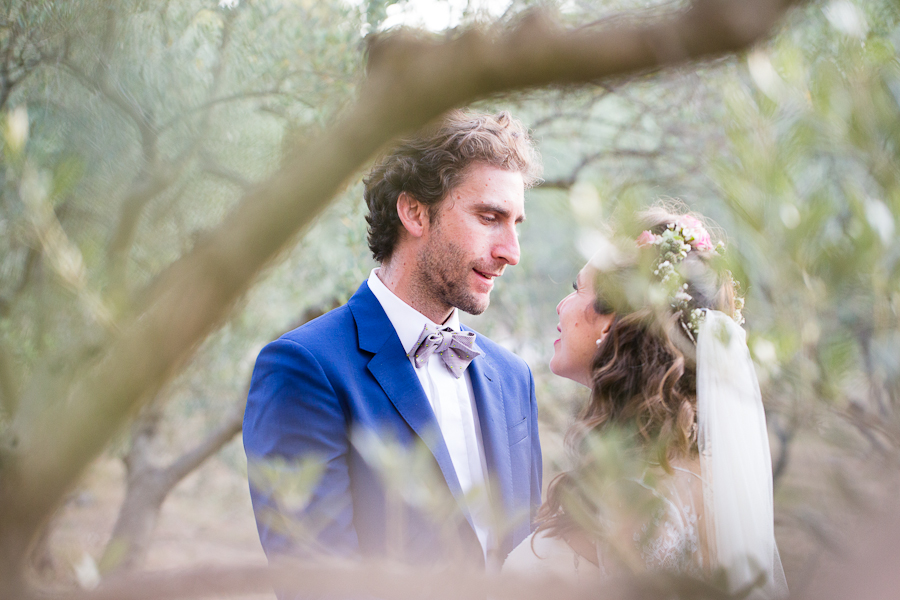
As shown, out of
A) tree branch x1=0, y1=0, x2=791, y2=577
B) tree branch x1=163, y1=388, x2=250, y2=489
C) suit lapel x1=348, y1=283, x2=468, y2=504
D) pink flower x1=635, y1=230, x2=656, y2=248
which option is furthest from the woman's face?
tree branch x1=163, y1=388, x2=250, y2=489

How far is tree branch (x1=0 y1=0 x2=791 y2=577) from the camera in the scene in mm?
549

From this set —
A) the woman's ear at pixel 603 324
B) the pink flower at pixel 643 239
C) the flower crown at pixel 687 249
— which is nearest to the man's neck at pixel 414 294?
the woman's ear at pixel 603 324

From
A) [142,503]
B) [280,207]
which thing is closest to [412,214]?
[280,207]

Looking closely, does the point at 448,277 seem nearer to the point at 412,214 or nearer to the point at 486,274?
the point at 486,274

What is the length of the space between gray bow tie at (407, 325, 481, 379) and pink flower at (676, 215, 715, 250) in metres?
0.80

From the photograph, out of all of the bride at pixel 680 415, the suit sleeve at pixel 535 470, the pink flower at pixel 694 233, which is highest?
the pink flower at pixel 694 233

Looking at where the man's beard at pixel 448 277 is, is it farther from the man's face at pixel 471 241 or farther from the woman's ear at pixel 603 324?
the woman's ear at pixel 603 324

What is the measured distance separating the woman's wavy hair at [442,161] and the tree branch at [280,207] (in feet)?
6.19

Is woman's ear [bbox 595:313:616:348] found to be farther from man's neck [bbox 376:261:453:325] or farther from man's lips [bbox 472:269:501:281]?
man's neck [bbox 376:261:453:325]

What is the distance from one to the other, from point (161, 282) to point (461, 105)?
34cm

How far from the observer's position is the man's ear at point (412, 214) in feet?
8.34

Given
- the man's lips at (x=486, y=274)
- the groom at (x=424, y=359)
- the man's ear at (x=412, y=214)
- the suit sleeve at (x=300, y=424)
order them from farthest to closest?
the man's ear at (x=412, y=214), the man's lips at (x=486, y=274), the groom at (x=424, y=359), the suit sleeve at (x=300, y=424)

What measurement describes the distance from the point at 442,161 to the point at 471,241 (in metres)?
0.36

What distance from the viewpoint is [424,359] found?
2.35 meters
